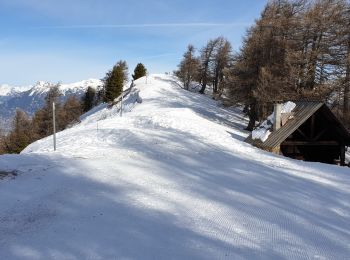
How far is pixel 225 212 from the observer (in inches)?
333

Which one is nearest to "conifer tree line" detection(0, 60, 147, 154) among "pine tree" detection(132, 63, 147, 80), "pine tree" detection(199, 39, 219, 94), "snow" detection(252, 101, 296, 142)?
"pine tree" detection(132, 63, 147, 80)

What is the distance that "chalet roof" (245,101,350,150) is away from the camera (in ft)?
65.3

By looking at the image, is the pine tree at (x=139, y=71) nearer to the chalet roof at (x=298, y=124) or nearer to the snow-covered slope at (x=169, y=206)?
the chalet roof at (x=298, y=124)

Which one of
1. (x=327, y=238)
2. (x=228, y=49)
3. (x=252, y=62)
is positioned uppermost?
(x=228, y=49)

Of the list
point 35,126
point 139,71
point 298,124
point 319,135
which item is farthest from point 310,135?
point 139,71

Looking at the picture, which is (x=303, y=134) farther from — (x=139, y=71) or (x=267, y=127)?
(x=139, y=71)

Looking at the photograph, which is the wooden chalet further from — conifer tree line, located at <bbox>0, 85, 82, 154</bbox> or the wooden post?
conifer tree line, located at <bbox>0, 85, 82, 154</bbox>

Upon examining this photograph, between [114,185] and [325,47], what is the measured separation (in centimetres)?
3119

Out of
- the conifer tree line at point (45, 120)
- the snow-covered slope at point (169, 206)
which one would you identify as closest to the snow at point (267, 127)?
the snow-covered slope at point (169, 206)

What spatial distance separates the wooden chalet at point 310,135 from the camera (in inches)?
804

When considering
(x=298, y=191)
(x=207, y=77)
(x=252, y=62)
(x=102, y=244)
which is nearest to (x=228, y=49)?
(x=207, y=77)

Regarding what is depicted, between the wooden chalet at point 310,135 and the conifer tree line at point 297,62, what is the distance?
8.99 meters

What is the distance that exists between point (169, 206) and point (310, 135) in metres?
16.0

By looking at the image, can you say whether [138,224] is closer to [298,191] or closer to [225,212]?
[225,212]
